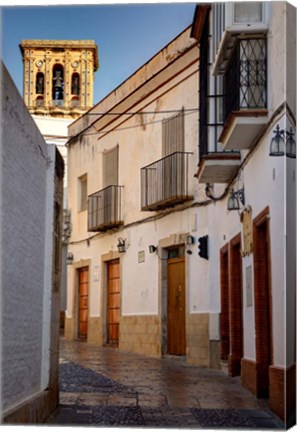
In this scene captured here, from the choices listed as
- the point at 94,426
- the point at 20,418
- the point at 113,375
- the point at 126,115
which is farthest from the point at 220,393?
the point at 126,115

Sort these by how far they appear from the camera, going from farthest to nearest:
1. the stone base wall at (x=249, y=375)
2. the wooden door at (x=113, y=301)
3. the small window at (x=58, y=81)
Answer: the wooden door at (x=113, y=301) → the small window at (x=58, y=81) → the stone base wall at (x=249, y=375)

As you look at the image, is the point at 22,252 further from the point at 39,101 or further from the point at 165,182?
the point at 165,182

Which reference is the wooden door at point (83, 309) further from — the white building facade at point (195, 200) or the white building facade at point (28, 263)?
the white building facade at point (28, 263)

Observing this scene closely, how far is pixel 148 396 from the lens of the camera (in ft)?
28.5

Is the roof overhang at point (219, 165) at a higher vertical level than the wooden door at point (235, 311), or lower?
higher

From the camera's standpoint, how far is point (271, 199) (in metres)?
7.97

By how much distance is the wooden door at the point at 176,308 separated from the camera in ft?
43.8

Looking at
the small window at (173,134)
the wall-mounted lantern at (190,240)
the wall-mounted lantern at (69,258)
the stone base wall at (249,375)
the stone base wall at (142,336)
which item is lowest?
the stone base wall at (249,375)

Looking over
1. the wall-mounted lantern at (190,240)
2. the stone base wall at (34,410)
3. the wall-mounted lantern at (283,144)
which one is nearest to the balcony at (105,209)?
the wall-mounted lantern at (190,240)

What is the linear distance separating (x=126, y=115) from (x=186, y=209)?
1.78m

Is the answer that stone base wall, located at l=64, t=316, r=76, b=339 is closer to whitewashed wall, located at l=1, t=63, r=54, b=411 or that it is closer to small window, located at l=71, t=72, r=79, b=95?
small window, located at l=71, t=72, r=79, b=95

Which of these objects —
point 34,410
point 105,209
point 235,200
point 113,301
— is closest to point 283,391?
point 34,410

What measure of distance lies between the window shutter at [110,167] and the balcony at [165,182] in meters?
0.84

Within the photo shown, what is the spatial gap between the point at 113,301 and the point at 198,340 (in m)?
1.38
